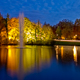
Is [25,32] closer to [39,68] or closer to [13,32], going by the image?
[13,32]

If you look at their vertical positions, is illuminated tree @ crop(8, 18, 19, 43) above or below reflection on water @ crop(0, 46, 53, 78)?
above

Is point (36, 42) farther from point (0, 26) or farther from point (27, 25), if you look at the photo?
point (0, 26)

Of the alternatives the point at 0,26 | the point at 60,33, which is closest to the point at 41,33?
the point at 0,26

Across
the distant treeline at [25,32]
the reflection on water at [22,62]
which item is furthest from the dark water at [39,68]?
the distant treeline at [25,32]

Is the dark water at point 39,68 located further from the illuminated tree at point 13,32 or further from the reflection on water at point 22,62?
the illuminated tree at point 13,32

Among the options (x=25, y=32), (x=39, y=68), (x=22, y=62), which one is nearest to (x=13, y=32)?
(x=25, y=32)

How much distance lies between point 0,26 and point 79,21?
35233 millimetres

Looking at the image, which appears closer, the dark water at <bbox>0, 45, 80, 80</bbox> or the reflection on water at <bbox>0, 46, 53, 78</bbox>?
the dark water at <bbox>0, 45, 80, 80</bbox>

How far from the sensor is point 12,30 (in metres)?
33.4

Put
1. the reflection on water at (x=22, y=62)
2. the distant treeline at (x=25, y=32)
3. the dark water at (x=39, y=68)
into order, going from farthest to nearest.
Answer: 1. the distant treeline at (x=25, y=32)
2. the reflection on water at (x=22, y=62)
3. the dark water at (x=39, y=68)

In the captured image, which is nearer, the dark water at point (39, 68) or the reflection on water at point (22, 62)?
the dark water at point (39, 68)

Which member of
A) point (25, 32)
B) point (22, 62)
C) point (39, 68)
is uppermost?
point (25, 32)

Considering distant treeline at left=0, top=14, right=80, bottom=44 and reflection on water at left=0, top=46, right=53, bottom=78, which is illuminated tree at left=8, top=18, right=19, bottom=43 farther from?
reflection on water at left=0, top=46, right=53, bottom=78

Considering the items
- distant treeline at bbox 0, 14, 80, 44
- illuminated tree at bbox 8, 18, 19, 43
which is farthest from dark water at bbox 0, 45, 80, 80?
illuminated tree at bbox 8, 18, 19, 43
